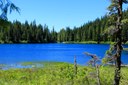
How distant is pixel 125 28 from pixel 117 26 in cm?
41

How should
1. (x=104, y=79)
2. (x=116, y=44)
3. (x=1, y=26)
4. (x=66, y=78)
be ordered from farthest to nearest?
1. (x=104, y=79)
2. (x=66, y=78)
3. (x=116, y=44)
4. (x=1, y=26)

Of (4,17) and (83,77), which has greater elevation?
(4,17)

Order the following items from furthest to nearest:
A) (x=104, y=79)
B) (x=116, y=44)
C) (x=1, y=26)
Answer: (x=104, y=79), (x=116, y=44), (x=1, y=26)

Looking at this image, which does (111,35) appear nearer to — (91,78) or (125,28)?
(125,28)

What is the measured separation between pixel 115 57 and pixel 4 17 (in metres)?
8.40

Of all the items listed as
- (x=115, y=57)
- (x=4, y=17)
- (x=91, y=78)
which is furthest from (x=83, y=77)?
(x=4, y=17)

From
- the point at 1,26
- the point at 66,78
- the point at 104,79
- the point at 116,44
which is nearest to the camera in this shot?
the point at 1,26

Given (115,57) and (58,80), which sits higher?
(115,57)

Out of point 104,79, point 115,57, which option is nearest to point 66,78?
point 104,79

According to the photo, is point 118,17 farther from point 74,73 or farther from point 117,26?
point 74,73

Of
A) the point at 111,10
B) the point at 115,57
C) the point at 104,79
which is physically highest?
the point at 111,10

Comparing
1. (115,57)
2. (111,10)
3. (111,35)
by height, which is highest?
(111,10)

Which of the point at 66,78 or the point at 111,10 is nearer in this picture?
the point at 111,10

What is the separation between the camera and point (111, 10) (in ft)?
49.8
